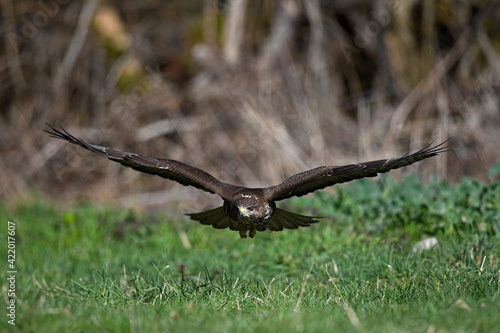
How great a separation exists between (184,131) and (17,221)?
2671 millimetres

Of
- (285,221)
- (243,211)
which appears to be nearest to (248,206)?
(243,211)

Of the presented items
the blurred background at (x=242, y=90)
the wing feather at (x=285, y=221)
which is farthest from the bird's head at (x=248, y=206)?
the blurred background at (x=242, y=90)

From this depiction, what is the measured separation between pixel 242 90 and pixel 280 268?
3886 mm

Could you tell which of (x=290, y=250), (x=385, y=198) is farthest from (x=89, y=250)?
(x=385, y=198)

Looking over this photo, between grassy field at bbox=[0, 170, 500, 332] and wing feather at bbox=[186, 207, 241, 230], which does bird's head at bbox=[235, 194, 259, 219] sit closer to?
wing feather at bbox=[186, 207, 241, 230]

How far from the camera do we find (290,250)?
5.20 meters

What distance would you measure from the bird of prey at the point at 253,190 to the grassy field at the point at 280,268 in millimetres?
320

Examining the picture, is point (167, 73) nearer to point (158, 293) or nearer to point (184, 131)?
point (184, 131)

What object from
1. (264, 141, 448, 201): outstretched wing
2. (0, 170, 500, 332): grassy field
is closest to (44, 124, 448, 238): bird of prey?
(264, 141, 448, 201): outstretched wing

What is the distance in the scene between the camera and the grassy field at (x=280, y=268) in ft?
10.3

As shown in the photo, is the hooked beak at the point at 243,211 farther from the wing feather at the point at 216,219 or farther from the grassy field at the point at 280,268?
the grassy field at the point at 280,268

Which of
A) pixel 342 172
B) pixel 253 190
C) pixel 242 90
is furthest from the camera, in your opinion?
pixel 242 90

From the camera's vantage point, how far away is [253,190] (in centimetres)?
486

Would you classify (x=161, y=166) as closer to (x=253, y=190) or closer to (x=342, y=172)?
(x=253, y=190)
